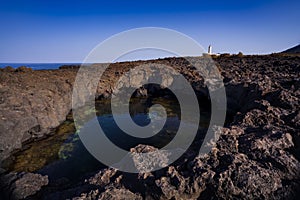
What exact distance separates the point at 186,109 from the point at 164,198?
15340 millimetres

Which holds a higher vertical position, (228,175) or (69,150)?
(228,175)

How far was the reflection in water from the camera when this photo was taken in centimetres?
842

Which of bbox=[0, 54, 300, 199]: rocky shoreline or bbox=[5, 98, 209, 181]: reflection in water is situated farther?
bbox=[5, 98, 209, 181]: reflection in water

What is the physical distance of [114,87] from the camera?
1036 inches

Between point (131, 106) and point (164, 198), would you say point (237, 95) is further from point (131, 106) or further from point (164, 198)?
point (164, 198)

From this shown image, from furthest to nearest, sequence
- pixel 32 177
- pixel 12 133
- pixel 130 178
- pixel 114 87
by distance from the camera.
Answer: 1. pixel 114 87
2. pixel 12 133
3. pixel 32 177
4. pixel 130 178

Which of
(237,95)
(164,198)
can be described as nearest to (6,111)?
(164,198)

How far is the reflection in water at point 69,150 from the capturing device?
8417 millimetres

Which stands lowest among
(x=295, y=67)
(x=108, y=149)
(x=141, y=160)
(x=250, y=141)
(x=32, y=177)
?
(x=108, y=149)

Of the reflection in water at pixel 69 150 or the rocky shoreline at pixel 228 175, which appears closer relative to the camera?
the rocky shoreline at pixel 228 175

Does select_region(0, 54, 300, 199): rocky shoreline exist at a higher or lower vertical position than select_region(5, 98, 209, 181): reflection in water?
higher

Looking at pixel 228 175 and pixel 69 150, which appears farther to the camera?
pixel 69 150

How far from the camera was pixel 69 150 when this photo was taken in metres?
10.3

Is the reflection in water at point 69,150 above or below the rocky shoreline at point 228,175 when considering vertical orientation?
below
